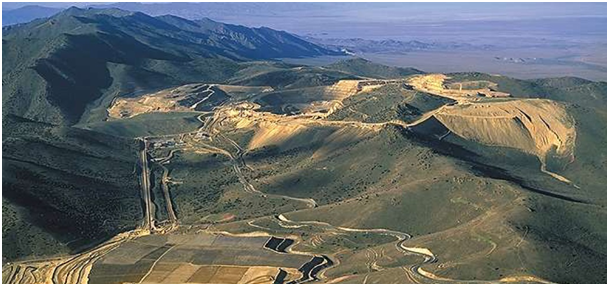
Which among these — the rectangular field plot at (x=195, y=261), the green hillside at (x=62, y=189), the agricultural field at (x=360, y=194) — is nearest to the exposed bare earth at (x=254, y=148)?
the rectangular field plot at (x=195, y=261)

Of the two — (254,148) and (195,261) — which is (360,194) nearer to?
(195,261)

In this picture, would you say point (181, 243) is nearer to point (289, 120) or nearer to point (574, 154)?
point (289, 120)

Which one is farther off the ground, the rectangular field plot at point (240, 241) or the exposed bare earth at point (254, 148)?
the exposed bare earth at point (254, 148)

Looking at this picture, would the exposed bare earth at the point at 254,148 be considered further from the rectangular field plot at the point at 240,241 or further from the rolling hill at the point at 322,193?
the rolling hill at the point at 322,193

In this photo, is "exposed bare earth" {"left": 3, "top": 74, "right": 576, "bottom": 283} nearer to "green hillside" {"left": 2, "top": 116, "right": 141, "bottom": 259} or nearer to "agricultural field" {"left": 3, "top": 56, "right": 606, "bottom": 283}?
"agricultural field" {"left": 3, "top": 56, "right": 606, "bottom": 283}

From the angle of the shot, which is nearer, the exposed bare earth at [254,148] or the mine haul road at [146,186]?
the exposed bare earth at [254,148]

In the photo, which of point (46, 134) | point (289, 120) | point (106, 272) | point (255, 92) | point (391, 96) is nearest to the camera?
point (106, 272)

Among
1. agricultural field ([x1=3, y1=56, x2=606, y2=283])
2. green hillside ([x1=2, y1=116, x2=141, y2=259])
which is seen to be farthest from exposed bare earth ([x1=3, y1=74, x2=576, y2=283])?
green hillside ([x1=2, y1=116, x2=141, y2=259])

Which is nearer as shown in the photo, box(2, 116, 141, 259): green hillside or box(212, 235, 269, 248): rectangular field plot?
box(212, 235, 269, 248): rectangular field plot

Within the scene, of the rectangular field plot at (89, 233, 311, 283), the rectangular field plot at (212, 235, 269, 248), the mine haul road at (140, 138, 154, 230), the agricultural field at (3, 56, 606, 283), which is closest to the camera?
the rectangular field plot at (89, 233, 311, 283)

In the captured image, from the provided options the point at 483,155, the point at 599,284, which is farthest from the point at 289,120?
the point at 599,284

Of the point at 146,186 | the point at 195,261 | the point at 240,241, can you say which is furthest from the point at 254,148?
the point at 195,261
